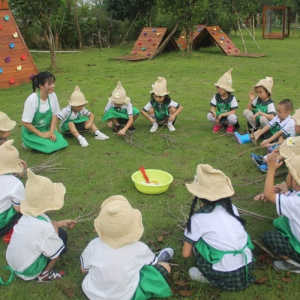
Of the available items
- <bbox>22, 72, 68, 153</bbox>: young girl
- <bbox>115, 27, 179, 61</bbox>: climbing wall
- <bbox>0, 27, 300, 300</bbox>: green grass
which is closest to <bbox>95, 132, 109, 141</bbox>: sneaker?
<bbox>0, 27, 300, 300</bbox>: green grass

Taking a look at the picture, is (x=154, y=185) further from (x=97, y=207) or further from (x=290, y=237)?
(x=290, y=237)

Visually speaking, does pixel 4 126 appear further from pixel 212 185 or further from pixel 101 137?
pixel 212 185

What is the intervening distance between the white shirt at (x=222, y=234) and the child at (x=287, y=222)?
0.37 meters

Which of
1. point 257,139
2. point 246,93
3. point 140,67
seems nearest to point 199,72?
point 140,67

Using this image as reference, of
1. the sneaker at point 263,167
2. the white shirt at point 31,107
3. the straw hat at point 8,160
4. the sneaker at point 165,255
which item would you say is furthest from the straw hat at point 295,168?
the white shirt at point 31,107

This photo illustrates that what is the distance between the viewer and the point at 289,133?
481 cm

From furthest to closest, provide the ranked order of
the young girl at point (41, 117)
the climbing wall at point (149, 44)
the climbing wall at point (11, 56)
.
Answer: the climbing wall at point (149, 44) → the climbing wall at point (11, 56) → the young girl at point (41, 117)

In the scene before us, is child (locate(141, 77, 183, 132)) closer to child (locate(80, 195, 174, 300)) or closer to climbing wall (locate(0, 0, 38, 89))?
child (locate(80, 195, 174, 300))

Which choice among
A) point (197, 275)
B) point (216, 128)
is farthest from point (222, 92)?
point (197, 275)

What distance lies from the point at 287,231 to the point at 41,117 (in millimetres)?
3924

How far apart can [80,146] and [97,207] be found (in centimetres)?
196

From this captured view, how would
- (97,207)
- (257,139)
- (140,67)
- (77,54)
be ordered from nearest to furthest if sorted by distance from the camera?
(97,207) < (257,139) < (140,67) < (77,54)

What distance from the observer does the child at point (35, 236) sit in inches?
108

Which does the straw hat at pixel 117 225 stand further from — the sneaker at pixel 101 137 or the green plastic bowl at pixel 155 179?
the sneaker at pixel 101 137
